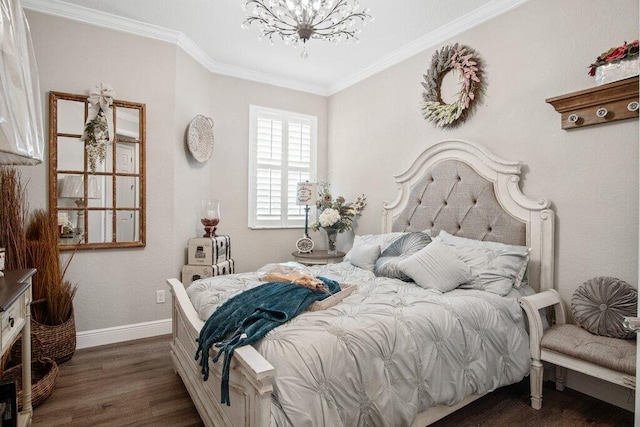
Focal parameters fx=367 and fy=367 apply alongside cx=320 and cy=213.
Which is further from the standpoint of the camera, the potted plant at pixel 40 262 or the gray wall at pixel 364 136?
the potted plant at pixel 40 262

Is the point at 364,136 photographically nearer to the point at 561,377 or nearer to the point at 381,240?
the point at 381,240

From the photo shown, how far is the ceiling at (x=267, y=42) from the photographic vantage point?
2.89 m

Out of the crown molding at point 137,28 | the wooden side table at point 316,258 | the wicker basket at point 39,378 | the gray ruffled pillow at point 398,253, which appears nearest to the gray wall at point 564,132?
the gray ruffled pillow at point 398,253

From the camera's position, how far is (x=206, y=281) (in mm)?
2498

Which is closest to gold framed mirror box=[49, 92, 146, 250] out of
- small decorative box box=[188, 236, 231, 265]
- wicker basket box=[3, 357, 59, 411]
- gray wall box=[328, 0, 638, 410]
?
small decorative box box=[188, 236, 231, 265]

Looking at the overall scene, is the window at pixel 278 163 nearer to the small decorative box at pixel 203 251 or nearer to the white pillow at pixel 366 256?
the small decorative box at pixel 203 251

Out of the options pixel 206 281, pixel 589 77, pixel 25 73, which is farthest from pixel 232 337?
pixel 589 77

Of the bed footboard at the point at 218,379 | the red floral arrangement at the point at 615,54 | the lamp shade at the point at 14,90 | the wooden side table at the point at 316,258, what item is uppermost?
the red floral arrangement at the point at 615,54

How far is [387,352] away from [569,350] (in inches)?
44.4

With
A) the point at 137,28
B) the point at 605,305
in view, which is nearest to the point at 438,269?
the point at 605,305

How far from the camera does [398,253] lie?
2.89 m

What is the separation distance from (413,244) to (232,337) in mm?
1698

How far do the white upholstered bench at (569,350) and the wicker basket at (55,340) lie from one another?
3.23m

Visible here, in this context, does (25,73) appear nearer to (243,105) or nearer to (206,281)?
(206,281)
